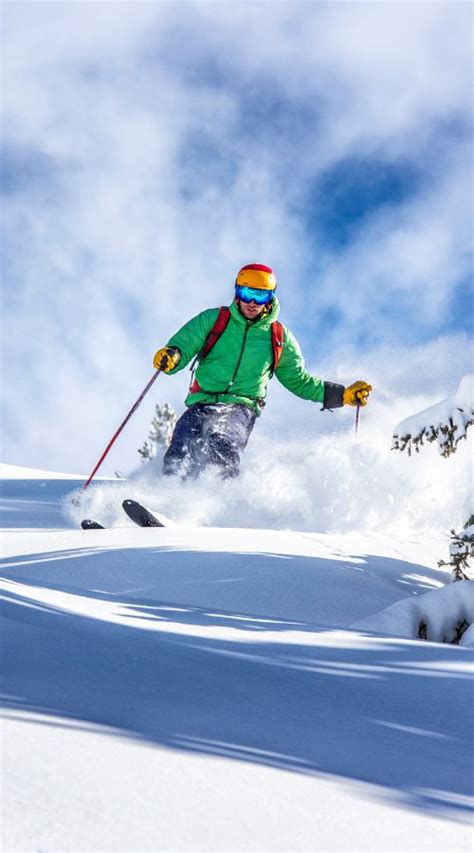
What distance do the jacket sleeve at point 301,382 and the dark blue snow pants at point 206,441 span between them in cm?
85

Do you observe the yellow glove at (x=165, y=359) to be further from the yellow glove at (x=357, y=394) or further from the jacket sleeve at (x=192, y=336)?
the yellow glove at (x=357, y=394)

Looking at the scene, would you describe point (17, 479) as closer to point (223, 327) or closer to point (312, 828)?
point (223, 327)

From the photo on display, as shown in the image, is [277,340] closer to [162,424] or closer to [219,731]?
[219,731]

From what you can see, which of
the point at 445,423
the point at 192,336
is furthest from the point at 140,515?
the point at 445,423

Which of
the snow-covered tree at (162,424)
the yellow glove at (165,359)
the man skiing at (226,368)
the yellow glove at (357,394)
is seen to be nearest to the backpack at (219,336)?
the man skiing at (226,368)

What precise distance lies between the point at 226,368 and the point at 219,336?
1.16 ft

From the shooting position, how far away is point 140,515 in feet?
21.5

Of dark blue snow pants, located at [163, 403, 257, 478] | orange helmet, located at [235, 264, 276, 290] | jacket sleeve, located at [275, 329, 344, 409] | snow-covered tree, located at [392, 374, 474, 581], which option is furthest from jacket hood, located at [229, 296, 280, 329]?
snow-covered tree, located at [392, 374, 474, 581]

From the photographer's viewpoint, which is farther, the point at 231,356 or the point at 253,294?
the point at 231,356

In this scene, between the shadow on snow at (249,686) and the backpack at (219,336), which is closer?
the shadow on snow at (249,686)

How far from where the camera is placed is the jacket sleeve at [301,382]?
881 cm

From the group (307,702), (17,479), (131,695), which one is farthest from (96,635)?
(17,479)

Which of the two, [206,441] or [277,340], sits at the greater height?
[277,340]

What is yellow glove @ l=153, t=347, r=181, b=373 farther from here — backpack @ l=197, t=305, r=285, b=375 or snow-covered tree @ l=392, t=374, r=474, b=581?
snow-covered tree @ l=392, t=374, r=474, b=581
